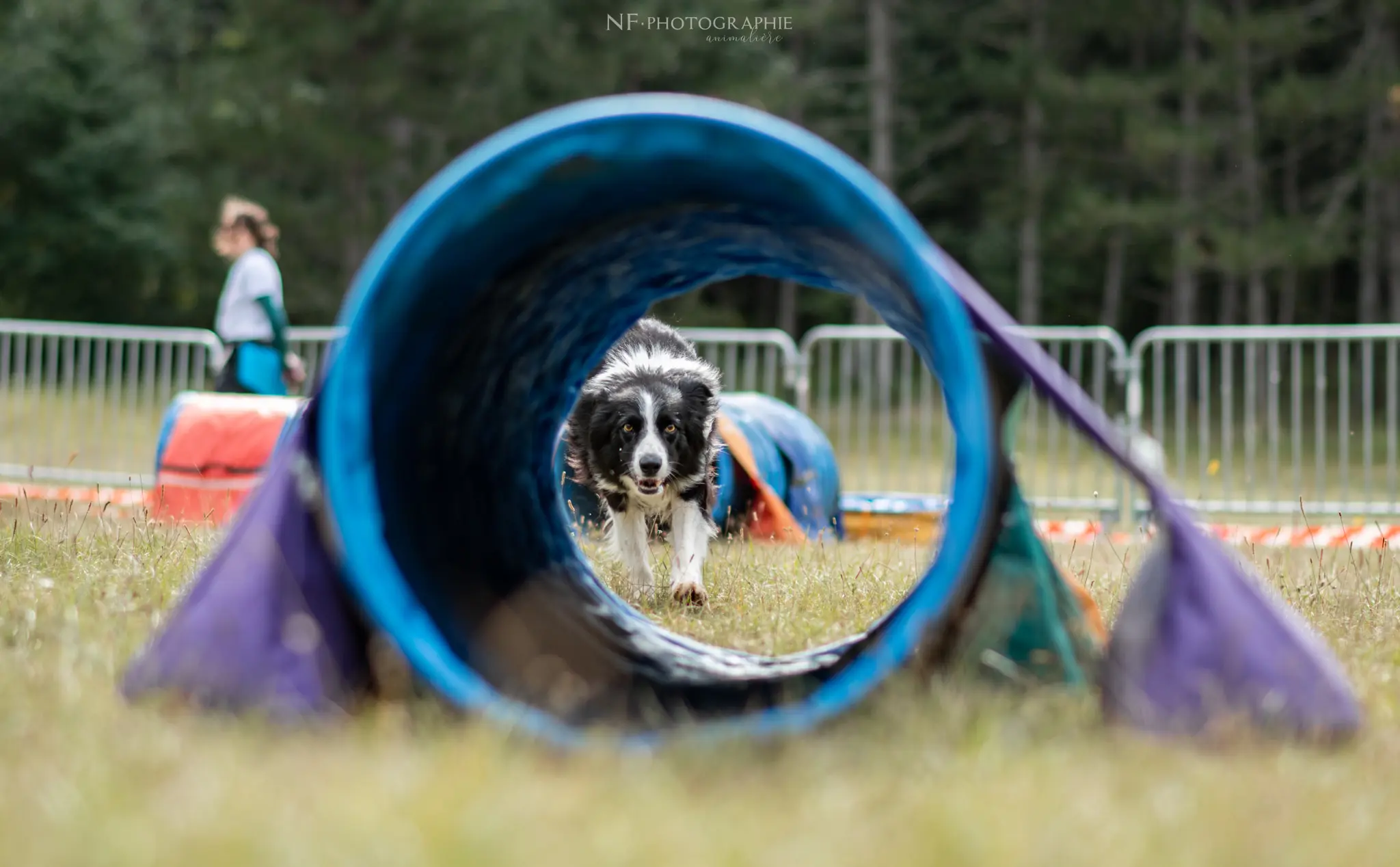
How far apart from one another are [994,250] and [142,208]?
1674 centimetres

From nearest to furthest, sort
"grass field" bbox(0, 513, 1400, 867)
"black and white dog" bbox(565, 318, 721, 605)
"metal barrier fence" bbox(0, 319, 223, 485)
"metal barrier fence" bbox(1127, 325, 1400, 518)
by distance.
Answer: "grass field" bbox(0, 513, 1400, 867) < "black and white dog" bbox(565, 318, 721, 605) < "metal barrier fence" bbox(1127, 325, 1400, 518) < "metal barrier fence" bbox(0, 319, 223, 485)

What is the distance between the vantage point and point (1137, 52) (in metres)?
27.7

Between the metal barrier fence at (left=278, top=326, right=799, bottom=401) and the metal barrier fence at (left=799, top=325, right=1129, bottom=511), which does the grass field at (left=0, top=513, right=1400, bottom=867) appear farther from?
the metal barrier fence at (left=278, top=326, right=799, bottom=401)

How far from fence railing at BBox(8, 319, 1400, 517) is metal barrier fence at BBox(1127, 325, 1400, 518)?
0.09 ft

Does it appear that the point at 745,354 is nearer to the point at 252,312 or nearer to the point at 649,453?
the point at 252,312

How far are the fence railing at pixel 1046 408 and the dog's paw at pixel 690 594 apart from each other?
5.26 meters

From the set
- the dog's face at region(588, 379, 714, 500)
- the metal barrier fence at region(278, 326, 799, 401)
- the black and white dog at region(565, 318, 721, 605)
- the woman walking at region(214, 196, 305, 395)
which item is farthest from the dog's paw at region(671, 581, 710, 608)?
the metal barrier fence at region(278, 326, 799, 401)

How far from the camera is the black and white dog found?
18.6ft

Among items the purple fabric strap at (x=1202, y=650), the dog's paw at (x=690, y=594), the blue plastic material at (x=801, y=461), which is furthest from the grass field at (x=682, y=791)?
the blue plastic material at (x=801, y=461)

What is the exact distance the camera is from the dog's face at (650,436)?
5.67 metres

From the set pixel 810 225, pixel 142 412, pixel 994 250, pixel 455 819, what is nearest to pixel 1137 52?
pixel 994 250

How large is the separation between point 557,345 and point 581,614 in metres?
1.01

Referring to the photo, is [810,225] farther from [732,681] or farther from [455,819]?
[455,819]

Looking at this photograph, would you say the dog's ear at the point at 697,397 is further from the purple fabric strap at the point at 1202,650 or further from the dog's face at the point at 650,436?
the purple fabric strap at the point at 1202,650
